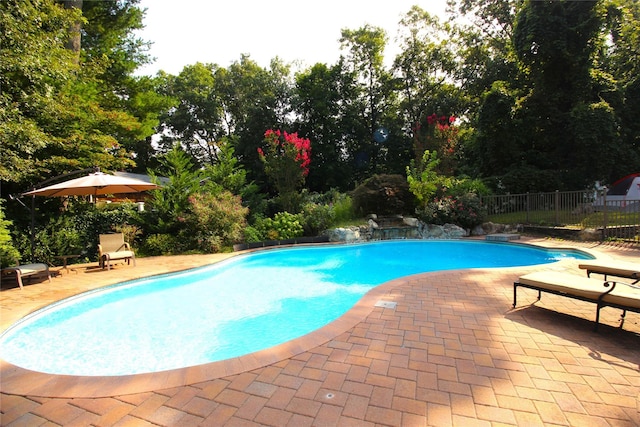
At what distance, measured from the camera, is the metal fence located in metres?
9.64

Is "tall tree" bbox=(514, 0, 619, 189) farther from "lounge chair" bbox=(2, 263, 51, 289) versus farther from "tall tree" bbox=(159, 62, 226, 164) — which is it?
"tall tree" bbox=(159, 62, 226, 164)

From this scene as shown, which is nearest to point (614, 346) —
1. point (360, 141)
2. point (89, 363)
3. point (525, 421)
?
point (525, 421)

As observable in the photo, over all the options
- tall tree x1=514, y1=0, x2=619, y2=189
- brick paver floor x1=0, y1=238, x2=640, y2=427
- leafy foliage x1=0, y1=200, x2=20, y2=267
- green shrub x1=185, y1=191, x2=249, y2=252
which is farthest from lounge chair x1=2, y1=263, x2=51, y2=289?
tall tree x1=514, y1=0, x2=619, y2=189

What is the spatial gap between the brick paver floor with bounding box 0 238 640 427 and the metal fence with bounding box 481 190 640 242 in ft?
26.7

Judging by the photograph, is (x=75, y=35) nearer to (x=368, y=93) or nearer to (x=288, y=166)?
(x=288, y=166)

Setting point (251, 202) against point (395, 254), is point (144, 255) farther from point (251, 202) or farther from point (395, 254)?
point (395, 254)

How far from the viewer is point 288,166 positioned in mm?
13273

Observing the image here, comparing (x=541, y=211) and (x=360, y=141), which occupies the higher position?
(x=360, y=141)

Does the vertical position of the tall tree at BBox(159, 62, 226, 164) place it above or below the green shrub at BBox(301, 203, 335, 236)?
above

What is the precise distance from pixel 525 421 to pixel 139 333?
508cm

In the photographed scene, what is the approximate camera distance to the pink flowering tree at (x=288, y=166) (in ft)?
43.4

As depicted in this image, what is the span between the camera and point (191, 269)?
25.9 feet

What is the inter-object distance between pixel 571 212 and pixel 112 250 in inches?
657

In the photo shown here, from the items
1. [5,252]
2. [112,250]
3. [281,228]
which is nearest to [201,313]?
[112,250]
